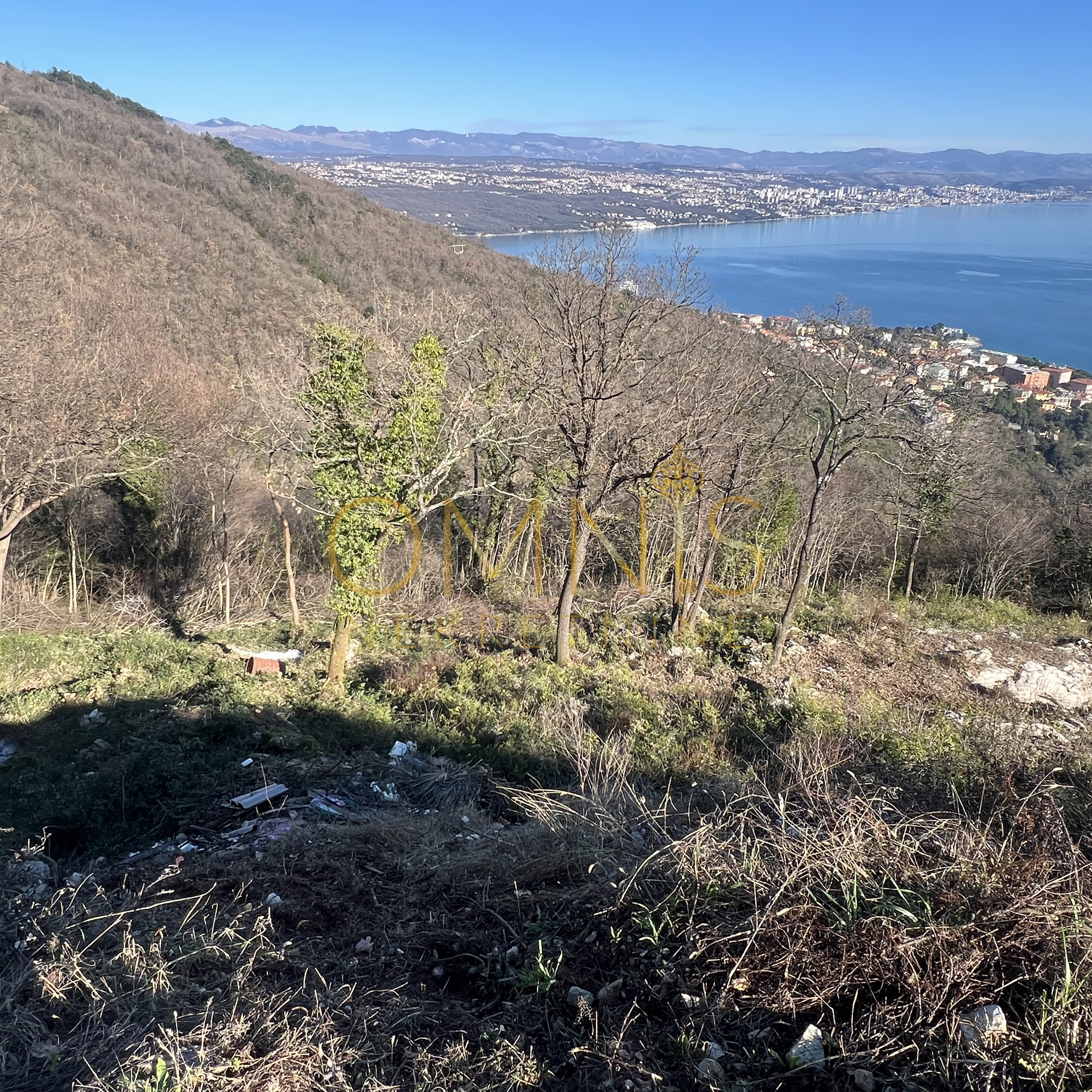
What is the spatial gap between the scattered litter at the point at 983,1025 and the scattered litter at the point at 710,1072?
0.83 m

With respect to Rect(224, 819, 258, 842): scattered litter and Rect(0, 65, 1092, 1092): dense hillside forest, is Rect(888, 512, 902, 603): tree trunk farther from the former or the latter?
Rect(224, 819, 258, 842): scattered litter

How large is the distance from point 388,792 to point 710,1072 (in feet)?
16.3

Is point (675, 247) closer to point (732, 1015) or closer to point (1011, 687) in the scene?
point (1011, 687)

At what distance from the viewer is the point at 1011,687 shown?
12.2 m

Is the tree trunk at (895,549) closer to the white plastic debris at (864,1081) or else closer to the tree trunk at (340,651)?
the tree trunk at (340,651)

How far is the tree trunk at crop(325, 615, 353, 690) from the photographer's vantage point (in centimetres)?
1044

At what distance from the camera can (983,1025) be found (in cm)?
231

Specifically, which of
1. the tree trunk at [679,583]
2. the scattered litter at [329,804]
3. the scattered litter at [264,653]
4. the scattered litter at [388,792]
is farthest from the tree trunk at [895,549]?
the scattered litter at [329,804]

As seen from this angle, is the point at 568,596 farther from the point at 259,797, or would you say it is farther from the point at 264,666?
the point at 259,797

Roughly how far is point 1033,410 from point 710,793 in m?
32.8

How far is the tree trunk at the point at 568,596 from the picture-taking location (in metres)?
11.5

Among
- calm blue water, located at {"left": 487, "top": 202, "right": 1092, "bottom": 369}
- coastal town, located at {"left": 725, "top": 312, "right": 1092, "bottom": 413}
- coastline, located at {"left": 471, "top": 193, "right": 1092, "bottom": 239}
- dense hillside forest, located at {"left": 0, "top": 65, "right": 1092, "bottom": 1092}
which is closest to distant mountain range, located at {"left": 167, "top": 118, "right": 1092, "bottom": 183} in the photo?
coastline, located at {"left": 471, "top": 193, "right": 1092, "bottom": 239}

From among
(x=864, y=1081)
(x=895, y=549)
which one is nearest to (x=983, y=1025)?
(x=864, y=1081)

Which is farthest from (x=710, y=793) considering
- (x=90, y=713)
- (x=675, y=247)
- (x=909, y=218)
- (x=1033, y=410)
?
(x=909, y=218)
